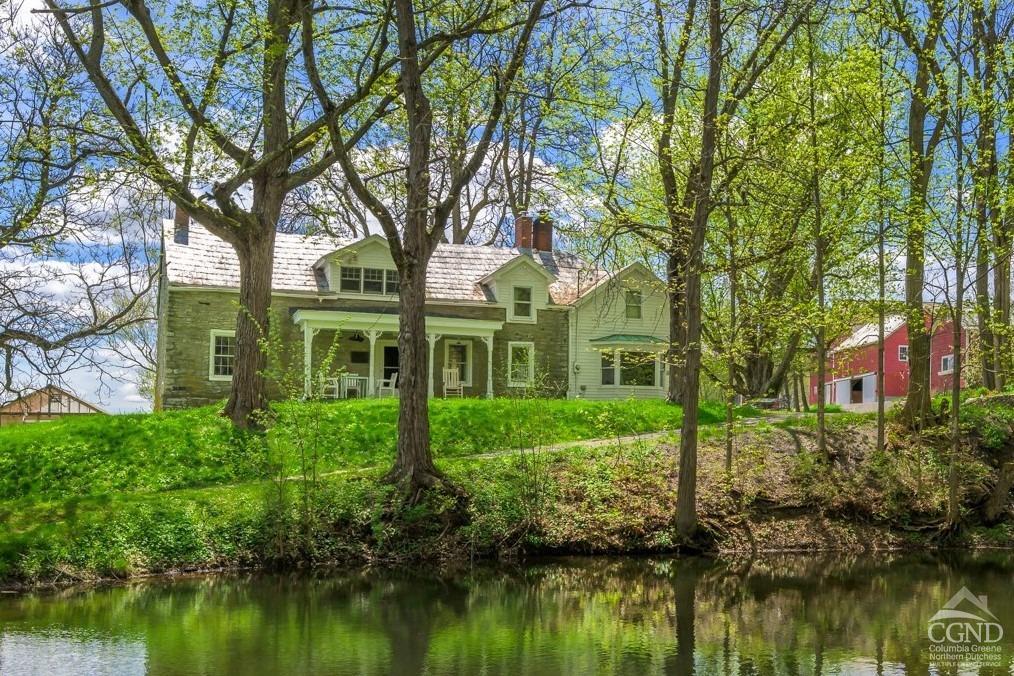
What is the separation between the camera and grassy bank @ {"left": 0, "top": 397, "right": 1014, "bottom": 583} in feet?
40.7

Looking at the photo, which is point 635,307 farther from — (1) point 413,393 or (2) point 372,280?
(1) point 413,393

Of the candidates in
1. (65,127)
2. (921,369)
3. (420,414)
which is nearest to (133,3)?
(65,127)

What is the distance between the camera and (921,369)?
16.8 metres

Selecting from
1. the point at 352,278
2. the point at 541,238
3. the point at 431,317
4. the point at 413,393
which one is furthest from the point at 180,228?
the point at 413,393

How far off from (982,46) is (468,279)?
49.5 ft

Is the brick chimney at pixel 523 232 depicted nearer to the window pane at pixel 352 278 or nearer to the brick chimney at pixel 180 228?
the window pane at pixel 352 278

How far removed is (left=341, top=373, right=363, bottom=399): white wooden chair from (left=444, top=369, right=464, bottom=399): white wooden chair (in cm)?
248

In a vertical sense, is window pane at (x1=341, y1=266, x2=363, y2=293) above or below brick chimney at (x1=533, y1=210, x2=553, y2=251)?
below

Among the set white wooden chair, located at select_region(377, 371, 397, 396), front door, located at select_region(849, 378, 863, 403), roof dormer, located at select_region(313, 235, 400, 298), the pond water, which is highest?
roof dormer, located at select_region(313, 235, 400, 298)

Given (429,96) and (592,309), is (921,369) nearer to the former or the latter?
(429,96)

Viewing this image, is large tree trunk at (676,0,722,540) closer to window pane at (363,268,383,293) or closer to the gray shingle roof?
the gray shingle roof

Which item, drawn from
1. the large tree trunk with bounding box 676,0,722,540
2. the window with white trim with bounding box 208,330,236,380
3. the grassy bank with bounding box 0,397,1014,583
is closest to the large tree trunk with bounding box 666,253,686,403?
the large tree trunk with bounding box 676,0,722,540

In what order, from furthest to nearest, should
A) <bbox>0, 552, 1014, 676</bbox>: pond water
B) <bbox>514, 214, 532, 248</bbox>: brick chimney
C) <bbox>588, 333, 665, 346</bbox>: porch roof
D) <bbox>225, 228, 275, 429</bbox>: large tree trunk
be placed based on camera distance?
<bbox>514, 214, 532, 248</bbox>: brick chimney, <bbox>588, 333, 665, 346</bbox>: porch roof, <bbox>225, 228, 275, 429</bbox>: large tree trunk, <bbox>0, 552, 1014, 676</bbox>: pond water

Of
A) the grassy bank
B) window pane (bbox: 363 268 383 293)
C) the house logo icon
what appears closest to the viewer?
the house logo icon
